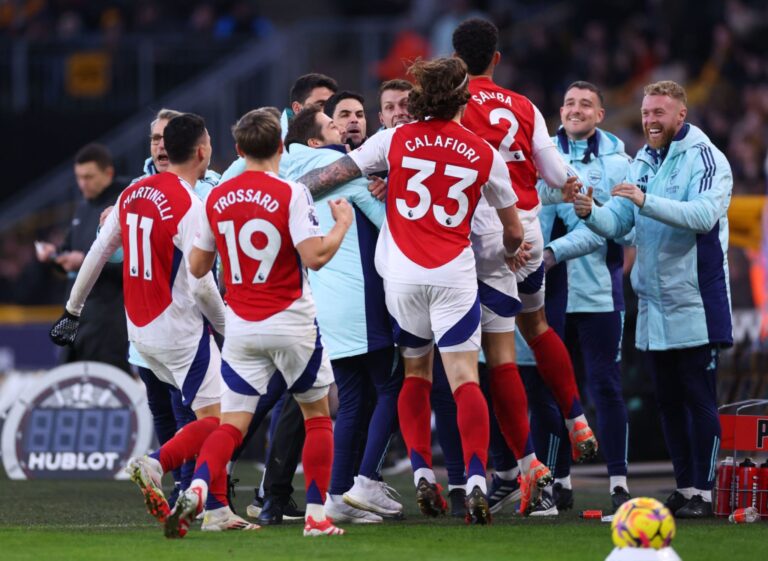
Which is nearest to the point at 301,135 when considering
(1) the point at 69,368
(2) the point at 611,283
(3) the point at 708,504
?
(2) the point at 611,283

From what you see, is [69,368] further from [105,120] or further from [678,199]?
[105,120]

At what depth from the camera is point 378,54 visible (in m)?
21.7

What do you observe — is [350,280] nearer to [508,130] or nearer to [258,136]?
[508,130]

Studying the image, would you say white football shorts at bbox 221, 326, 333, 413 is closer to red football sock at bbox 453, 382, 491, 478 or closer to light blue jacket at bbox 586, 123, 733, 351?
red football sock at bbox 453, 382, 491, 478

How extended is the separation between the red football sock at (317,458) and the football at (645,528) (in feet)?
5.58

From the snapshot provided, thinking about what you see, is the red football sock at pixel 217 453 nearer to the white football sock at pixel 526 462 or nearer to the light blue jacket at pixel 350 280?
the light blue jacket at pixel 350 280

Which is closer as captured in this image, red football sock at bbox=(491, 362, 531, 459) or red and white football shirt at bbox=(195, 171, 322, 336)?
red and white football shirt at bbox=(195, 171, 322, 336)

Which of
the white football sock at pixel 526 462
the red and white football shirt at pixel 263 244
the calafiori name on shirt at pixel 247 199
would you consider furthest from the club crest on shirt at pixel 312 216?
the white football sock at pixel 526 462

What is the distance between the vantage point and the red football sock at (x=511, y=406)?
26.5 feet

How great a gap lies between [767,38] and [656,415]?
9036mm

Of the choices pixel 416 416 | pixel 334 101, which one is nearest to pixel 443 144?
pixel 334 101

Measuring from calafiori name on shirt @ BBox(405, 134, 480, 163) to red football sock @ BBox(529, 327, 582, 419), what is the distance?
131cm

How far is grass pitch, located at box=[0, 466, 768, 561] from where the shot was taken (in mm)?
6852

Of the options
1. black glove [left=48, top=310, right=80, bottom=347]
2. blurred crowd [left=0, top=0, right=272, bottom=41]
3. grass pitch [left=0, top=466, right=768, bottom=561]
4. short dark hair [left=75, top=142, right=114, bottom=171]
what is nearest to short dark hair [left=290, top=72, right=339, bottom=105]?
black glove [left=48, top=310, right=80, bottom=347]
